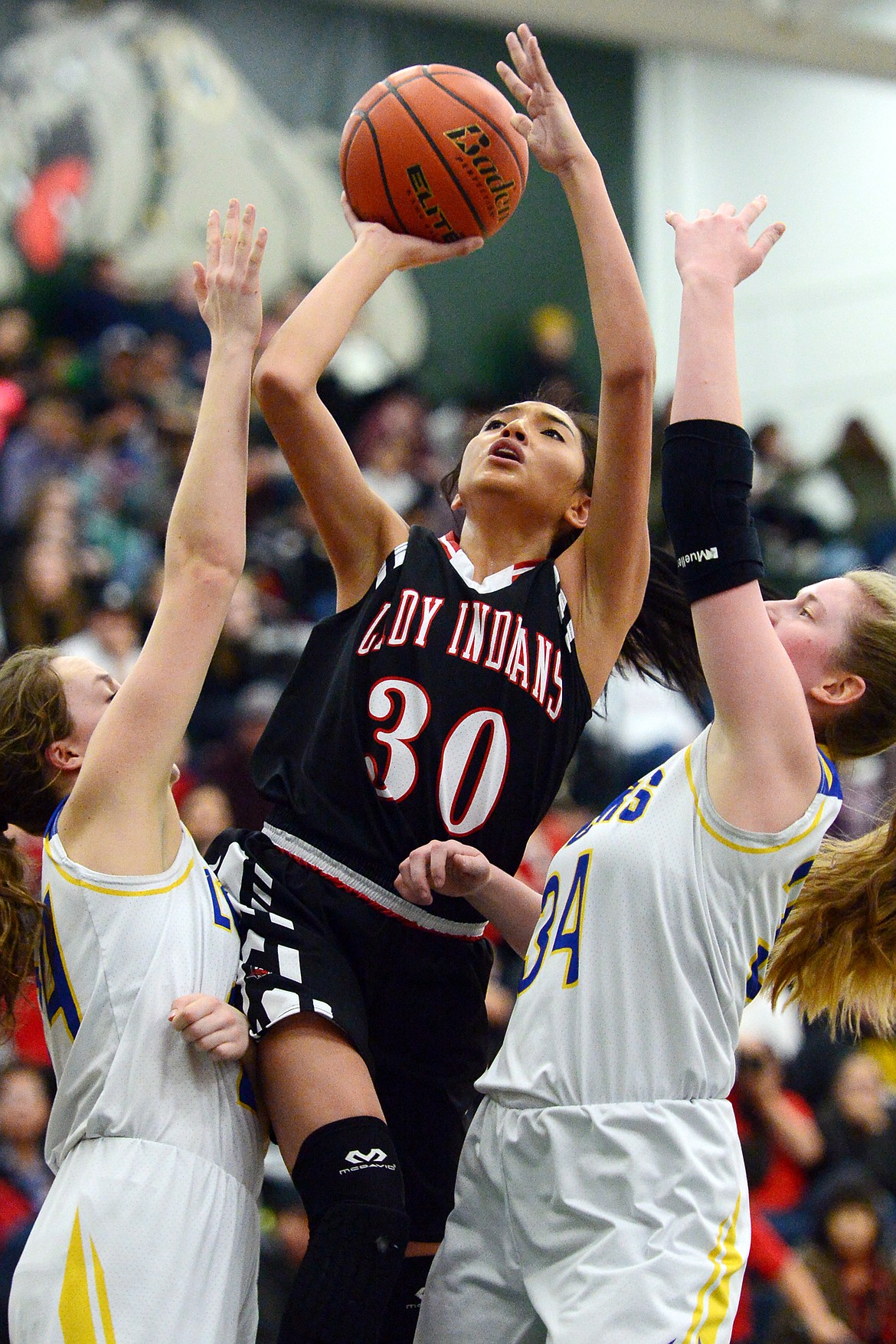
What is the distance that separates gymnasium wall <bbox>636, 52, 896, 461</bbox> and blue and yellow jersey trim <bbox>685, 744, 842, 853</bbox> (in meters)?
11.0

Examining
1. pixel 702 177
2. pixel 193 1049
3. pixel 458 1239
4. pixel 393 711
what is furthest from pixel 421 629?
pixel 702 177

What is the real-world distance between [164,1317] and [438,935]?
0.86 meters

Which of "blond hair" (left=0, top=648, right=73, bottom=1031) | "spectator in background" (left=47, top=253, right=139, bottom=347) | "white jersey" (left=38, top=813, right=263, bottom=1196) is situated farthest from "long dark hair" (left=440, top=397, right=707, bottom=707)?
"spectator in background" (left=47, top=253, right=139, bottom=347)

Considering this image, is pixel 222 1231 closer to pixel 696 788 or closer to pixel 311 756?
pixel 311 756

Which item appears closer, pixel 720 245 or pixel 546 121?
pixel 720 245

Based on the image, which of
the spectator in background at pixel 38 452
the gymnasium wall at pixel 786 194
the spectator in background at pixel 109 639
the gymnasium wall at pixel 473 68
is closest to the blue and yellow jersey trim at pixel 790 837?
the spectator in background at pixel 109 639

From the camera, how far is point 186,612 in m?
Answer: 2.66

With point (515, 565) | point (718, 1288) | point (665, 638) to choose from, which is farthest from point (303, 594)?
point (718, 1288)

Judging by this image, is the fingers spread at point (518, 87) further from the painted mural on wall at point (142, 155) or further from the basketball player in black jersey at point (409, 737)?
the painted mural on wall at point (142, 155)

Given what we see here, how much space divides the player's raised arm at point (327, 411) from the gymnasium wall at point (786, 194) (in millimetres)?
10377

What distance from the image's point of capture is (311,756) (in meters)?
2.92

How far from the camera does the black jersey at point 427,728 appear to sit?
288 cm

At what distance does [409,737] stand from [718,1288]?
1087 mm

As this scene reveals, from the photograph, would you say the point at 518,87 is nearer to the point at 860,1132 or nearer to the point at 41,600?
the point at 41,600
